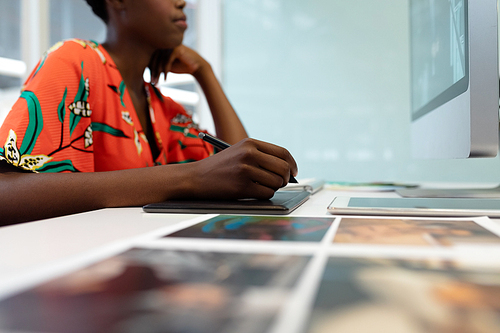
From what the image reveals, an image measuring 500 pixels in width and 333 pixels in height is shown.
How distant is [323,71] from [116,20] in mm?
1291

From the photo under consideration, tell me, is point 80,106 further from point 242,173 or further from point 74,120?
point 242,173

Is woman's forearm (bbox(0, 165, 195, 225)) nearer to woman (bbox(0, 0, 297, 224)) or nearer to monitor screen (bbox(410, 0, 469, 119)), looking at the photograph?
woman (bbox(0, 0, 297, 224))

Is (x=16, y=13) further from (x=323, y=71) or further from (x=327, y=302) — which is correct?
(x=327, y=302)

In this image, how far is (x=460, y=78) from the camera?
49 centimetres

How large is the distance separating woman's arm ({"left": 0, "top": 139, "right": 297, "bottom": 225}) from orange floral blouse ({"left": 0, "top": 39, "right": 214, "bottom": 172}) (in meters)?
0.05

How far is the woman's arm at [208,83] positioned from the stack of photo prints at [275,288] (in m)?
0.79

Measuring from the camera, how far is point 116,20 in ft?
2.91

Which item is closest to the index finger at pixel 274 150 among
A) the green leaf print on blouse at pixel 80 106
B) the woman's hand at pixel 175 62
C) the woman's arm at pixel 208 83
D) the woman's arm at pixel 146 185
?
the woman's arm at pixel 146 185

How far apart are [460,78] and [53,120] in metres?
0.58

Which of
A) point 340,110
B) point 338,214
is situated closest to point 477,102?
point 338,214

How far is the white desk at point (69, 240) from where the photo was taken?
7.8 inches

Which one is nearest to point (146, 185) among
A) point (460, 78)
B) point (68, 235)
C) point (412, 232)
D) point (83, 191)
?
point (83, 191)

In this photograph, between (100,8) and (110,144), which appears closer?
(110,144)

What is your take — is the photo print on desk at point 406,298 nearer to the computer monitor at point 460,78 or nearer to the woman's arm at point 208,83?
the computer monitor at point 460,78
